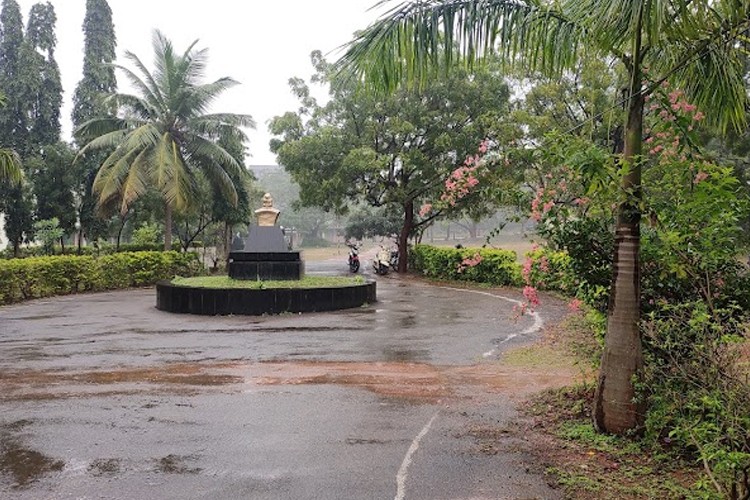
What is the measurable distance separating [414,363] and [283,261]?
7687 millimetres

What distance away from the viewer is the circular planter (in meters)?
11.9

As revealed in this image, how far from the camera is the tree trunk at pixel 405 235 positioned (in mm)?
23552

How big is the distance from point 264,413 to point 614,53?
13.5ft

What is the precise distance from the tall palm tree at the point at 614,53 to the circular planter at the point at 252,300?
7718mm

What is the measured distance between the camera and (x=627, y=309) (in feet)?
13.5

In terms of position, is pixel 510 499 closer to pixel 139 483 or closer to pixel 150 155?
pixel 139 483

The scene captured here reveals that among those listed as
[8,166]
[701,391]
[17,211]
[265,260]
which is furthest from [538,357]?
[17,211]

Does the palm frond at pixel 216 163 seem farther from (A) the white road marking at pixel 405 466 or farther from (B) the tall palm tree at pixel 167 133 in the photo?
(A) the white road marking at pixel 405 466

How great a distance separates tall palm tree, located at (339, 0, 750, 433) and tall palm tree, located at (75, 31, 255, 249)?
52.1 ft

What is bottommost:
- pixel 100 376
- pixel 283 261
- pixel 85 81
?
pixel 100 376

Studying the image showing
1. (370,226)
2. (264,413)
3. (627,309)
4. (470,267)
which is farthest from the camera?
(370,226)

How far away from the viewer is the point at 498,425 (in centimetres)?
478

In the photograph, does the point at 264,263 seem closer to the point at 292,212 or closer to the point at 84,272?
the point at 84,272

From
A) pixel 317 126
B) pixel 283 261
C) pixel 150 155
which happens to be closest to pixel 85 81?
pixel 150 155
